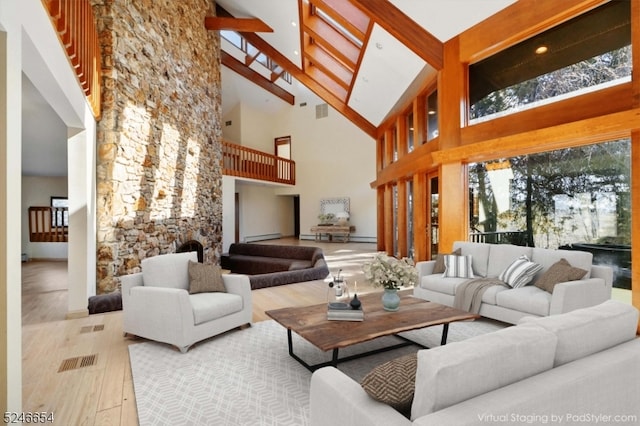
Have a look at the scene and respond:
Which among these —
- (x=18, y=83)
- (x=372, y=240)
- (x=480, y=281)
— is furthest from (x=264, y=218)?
(x=18, y=83)

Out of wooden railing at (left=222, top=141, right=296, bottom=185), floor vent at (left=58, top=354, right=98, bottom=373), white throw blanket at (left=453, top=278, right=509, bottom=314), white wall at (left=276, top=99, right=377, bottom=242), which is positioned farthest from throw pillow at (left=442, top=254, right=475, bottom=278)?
white wall at (left=276, top=99, right=377, bottom=242)

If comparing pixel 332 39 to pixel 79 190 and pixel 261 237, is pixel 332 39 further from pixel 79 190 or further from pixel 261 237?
pixel 261 237

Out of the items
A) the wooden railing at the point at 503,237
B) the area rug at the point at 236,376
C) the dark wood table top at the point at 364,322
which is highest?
the wooden railing at the point at 503,237

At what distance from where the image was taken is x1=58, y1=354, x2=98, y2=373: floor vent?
2.81 m

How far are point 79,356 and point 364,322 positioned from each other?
8.41 feet

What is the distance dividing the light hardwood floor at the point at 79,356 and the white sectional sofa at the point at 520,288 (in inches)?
60.8

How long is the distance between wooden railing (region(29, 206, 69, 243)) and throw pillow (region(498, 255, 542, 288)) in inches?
401

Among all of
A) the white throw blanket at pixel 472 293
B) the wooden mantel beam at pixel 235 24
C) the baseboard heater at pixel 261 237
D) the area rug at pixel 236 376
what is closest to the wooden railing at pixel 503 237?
the white throw blanket at pixel 472 293

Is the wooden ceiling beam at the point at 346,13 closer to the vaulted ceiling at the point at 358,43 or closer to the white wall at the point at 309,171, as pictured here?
the vaulted ceiling at the point at 358,43

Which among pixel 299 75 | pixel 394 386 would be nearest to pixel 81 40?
pixel 394 386

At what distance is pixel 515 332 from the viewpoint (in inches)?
51.8

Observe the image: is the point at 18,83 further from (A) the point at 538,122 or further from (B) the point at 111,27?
(A) the point at 538,122

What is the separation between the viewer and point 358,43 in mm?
7145

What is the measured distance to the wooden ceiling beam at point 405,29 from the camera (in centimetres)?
518
